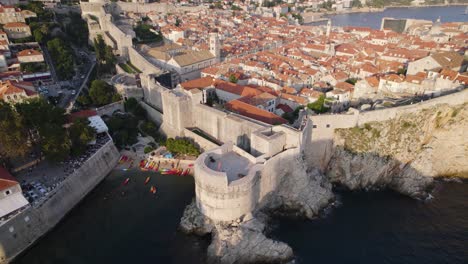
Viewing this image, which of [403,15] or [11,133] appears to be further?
[403,15]

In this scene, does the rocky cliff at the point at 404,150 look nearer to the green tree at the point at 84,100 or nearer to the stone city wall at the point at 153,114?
the stone city wall at the point at 153,114

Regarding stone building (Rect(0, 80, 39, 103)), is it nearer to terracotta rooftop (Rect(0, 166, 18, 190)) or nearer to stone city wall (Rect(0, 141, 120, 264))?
stone city wall (Rect(0, 141, 120, 264))

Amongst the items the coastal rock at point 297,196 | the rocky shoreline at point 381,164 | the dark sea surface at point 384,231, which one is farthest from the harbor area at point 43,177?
the dark sea surface at point 384,231

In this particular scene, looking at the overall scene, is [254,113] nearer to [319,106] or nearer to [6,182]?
[319,106]

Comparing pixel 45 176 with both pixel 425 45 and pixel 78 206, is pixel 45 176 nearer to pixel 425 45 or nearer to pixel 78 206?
pixel 78 206

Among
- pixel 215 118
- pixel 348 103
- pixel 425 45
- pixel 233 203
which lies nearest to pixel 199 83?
pixel 215 118

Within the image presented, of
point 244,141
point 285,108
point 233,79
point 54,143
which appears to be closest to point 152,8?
point 233,79
